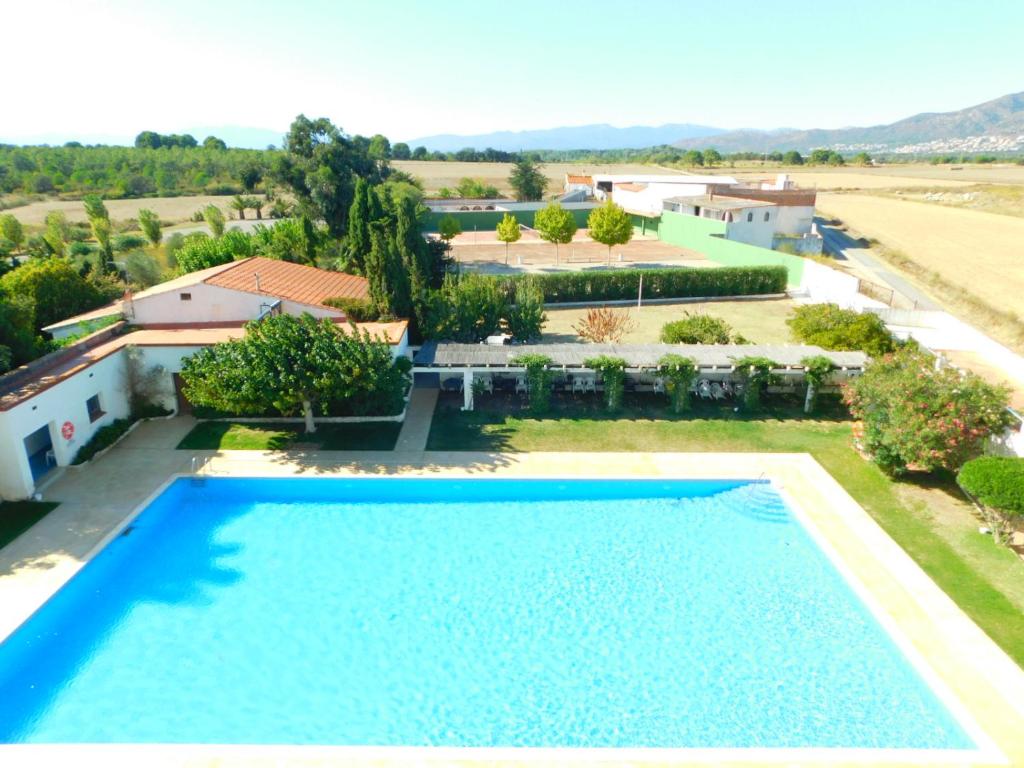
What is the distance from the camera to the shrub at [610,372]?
21.8 m

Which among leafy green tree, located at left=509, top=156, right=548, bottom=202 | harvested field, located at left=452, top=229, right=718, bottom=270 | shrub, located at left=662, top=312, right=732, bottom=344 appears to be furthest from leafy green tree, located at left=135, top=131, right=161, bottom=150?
shrub, located at left=662, top=312, right=732, bottom=344

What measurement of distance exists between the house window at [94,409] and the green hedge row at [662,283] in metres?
21.1

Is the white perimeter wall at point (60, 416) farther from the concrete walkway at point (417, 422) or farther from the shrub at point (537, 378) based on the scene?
the shrub at point (537, 378)

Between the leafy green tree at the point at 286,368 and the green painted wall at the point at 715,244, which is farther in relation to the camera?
the green painted wall at the point at 715,244

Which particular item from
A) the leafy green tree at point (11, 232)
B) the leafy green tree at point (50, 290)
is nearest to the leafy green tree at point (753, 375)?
the leafy green tree at point (50, 290)

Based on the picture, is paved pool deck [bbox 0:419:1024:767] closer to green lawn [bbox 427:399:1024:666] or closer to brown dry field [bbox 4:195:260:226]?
green lawn [bbox 427:399:1024:666]

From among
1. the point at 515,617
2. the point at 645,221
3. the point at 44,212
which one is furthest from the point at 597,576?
the point at 44,212

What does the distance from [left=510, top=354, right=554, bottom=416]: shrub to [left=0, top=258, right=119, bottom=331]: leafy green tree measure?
20963 mm

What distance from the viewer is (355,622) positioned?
44.1 feet

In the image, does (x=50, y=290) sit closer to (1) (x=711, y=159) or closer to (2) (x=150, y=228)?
(2) (x=150, y=228)

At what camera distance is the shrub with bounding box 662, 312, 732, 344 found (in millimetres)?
25406

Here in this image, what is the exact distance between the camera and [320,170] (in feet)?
137

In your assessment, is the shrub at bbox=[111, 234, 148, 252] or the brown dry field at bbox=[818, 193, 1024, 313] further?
the shrub at bbox=[111, 234, 148, 252]

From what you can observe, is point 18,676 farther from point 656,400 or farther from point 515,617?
point 656,400
